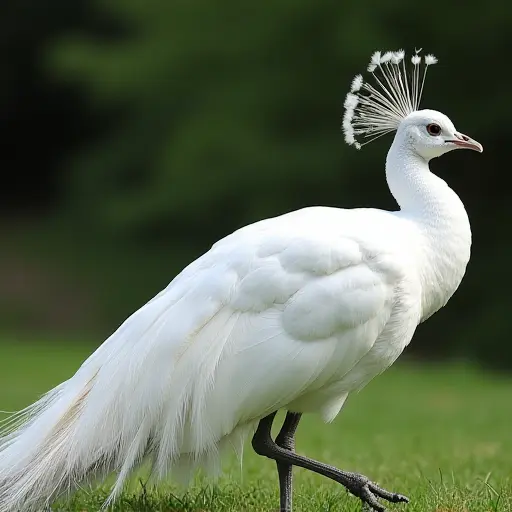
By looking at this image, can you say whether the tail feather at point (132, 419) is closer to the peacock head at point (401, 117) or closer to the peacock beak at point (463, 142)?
the peacock head at point (401, 117)

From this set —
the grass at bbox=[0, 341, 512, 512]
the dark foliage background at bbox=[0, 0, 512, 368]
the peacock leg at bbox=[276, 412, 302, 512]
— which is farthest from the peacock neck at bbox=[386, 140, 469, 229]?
the dark foliage background at bbox=[0, 0, 512, 368]

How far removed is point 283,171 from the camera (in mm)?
17000

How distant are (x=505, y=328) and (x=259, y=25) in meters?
6.05

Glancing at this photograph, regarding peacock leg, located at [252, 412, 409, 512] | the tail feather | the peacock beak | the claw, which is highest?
the peacock beak

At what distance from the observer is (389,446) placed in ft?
26.3

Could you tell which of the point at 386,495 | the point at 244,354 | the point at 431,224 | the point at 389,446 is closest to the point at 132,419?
the point at 244,354

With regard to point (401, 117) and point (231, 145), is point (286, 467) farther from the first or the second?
point (231, 145)

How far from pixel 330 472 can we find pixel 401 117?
5.38 feet

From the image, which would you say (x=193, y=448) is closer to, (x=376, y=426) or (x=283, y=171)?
(x=376, y=426)

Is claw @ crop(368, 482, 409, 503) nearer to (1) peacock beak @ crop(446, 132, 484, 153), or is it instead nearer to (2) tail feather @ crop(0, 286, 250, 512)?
(2) tail feather @ crop(0, 286, 250, 512)

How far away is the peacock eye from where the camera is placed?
5.04 metres

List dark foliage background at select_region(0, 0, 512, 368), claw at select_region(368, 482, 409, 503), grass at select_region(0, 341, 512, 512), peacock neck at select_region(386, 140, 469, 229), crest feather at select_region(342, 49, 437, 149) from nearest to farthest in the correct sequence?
claw at select_region(368, 482, 409, 503), peacock neck at select_region(386, 140, 469, 229), grass at select_region(0, 341, 512, 512), crest feather at select_region(342, 49, 437, 149), dark foliage background at select_region(0, 0, 512, 368)

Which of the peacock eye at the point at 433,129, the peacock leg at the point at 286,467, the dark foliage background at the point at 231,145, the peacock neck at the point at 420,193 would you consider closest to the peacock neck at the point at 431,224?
the peacock neck at the point at 420,193

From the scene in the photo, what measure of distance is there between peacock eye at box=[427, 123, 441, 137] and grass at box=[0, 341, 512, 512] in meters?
1.58
